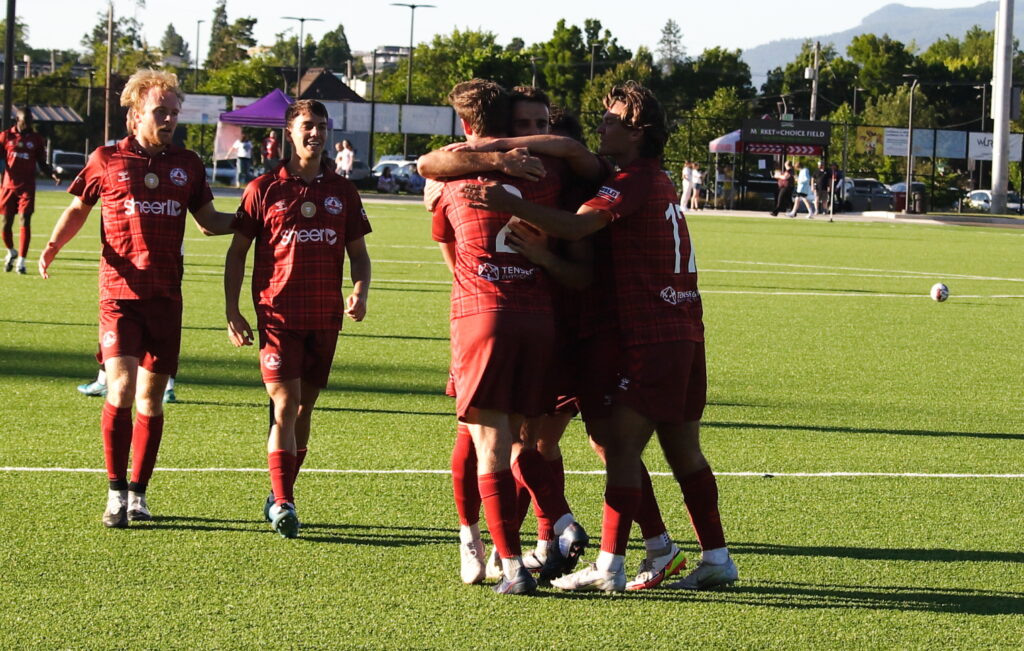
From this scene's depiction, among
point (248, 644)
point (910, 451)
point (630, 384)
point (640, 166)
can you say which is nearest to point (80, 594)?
point (248, 644)

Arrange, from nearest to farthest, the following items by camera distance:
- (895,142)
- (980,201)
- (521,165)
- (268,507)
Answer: (521,165) → (268,507) → (895,142) → (980,201)

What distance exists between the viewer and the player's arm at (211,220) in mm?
6473

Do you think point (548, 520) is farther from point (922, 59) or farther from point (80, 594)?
point (922, 59)

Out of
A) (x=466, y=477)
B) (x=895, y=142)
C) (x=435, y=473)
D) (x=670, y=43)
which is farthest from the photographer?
(x=670, y=43)

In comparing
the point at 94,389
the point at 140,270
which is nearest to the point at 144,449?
the point at 140,270

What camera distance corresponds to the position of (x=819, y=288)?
19.4 meters

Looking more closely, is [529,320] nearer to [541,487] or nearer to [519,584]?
[541,487]

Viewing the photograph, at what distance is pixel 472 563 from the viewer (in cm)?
532

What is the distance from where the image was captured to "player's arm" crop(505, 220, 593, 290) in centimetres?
507

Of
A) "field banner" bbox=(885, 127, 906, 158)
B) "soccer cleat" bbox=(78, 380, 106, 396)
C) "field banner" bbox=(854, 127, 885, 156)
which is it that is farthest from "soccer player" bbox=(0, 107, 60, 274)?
"field banner" bbox=(854, 127, 885, 156)

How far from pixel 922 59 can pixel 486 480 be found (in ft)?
396

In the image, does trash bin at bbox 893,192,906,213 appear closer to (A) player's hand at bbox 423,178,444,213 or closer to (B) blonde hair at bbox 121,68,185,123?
(B) blonde hair at bbox 121,68,185,123

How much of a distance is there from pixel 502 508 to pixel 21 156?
1504 centimetres

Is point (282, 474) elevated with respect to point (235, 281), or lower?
lower
